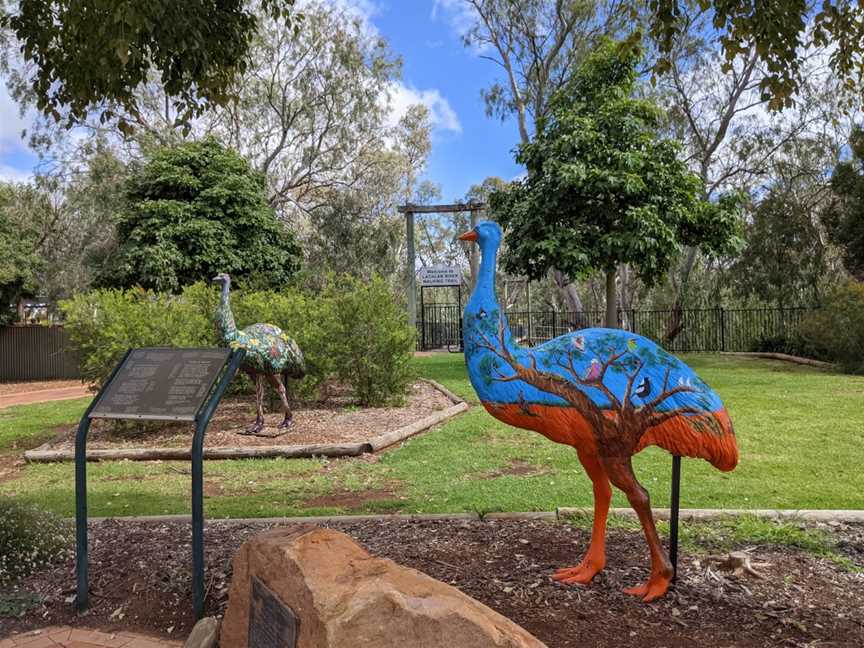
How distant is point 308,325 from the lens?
10.8 metres

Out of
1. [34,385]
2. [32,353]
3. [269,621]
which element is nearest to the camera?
[269,621]

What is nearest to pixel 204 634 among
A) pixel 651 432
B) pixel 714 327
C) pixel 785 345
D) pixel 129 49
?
pixel 651 432

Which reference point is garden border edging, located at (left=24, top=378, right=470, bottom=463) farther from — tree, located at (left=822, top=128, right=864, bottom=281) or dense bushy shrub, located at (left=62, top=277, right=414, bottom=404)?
tree, located at (left=822, top=128, right=864, bottom=281)

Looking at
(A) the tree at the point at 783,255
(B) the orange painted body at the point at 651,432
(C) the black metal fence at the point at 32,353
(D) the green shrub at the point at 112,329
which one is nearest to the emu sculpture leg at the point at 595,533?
(B) the orange painted body at the point at 651,432

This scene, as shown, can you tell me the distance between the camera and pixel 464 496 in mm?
5887

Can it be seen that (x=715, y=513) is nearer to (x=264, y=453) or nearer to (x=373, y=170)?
(x=264, y=453)

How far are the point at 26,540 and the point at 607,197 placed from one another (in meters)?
12.6

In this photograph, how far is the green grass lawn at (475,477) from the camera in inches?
224

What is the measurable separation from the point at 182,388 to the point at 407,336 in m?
7.62

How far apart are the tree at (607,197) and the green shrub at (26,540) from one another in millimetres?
10822

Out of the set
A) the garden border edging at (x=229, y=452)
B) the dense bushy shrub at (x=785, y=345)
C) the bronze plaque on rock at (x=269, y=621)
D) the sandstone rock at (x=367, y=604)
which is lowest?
the garden border edging at (x=229, y=452)

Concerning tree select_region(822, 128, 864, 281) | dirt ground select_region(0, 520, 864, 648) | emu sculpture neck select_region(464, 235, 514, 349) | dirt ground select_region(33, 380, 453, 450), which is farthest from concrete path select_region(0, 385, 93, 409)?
tree select_region(822, 128, 864, 281)

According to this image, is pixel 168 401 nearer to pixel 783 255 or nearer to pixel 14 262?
pixel 14 262

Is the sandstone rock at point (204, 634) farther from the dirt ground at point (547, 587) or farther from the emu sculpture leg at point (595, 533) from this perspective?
the emu sculpture leg at point (595, 533)
